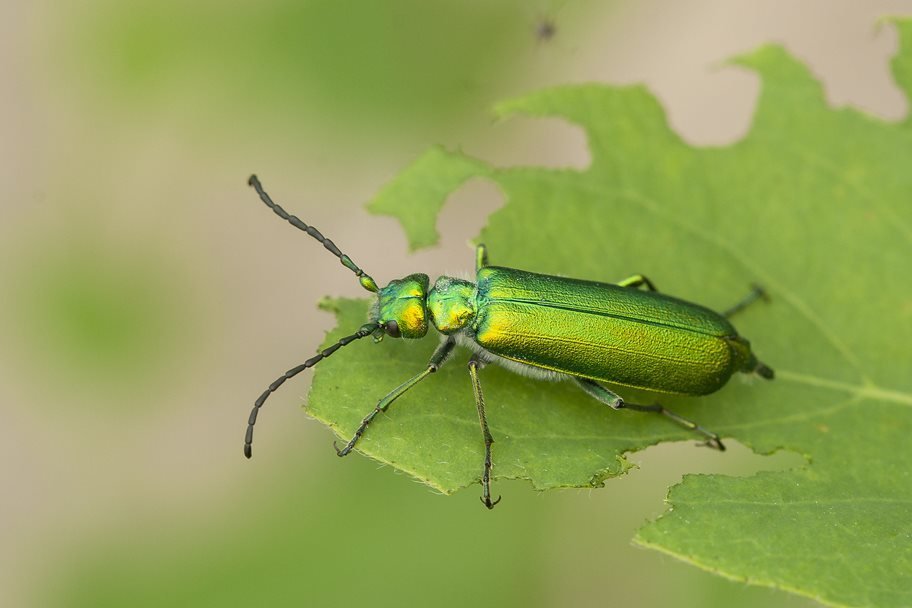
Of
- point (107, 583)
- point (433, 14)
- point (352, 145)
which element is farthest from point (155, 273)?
point (433, 14)

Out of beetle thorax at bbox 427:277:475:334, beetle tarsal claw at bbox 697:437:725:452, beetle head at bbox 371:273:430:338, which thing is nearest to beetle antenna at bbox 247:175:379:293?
beetle head at bbox 371:273:430:338

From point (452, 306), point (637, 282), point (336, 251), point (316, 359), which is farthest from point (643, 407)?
point (336, 251)

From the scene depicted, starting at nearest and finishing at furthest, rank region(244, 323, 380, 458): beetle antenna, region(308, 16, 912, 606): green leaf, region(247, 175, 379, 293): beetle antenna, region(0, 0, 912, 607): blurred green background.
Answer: region(308, 16, 912, 606): green leaf → region(244, 323, 380, 458): beetle antenna → region(247, 175, 379, 293): beetle antenna → region(0, 0, 912, 607): blurred green background

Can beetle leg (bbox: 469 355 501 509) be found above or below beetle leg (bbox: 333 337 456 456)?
below

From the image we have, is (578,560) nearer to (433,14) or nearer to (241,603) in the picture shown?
(241,603)

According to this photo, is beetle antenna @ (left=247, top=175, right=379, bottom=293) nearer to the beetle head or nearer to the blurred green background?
the beetle head

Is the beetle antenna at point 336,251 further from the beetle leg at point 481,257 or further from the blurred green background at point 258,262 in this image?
the blurred green background at point 258,262

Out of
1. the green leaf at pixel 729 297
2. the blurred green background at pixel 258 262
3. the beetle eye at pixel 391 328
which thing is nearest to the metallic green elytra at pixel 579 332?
the beetle eye at pixel 391 328
